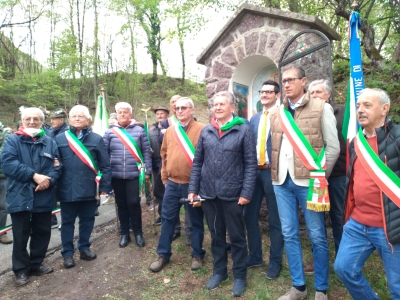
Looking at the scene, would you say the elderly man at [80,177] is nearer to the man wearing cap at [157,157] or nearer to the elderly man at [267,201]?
the man wearing cap at [157,157]

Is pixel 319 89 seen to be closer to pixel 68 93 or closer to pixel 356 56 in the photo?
pixel 356 56

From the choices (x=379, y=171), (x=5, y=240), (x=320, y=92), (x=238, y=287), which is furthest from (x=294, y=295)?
(x=5, y=240)

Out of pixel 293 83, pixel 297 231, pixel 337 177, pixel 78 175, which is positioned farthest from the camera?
pixel 78 175

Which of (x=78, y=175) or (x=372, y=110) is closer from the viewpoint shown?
(x=372, y=110)

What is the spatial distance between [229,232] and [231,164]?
702mm

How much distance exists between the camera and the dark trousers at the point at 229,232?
3.21m

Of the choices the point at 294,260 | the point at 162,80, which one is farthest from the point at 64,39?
the point at 294,260

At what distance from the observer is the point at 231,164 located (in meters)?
3.16

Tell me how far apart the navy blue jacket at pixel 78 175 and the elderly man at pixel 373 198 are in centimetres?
286

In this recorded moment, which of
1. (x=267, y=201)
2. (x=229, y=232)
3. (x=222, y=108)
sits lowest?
(x=229, y=232)

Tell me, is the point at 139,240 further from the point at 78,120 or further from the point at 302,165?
the point at 302,165

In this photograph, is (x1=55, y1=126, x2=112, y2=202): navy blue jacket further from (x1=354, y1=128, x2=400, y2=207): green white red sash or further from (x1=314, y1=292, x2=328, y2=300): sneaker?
(x1=354, y1=128, x2=400, y2=207): green white red sash

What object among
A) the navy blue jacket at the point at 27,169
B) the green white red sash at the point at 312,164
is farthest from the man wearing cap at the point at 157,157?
the green white red sash at the point at 312,164

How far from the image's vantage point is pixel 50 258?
4348mm
